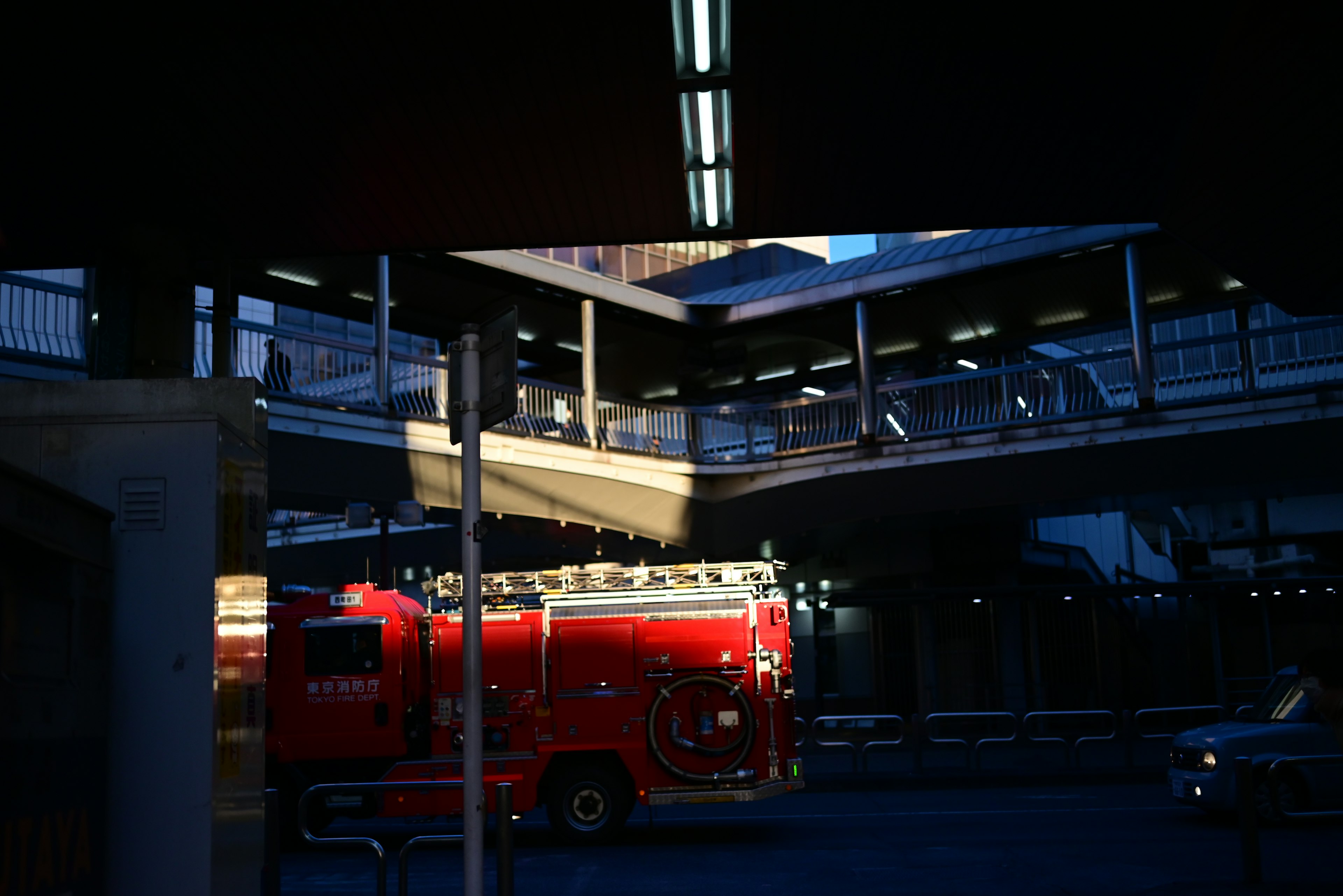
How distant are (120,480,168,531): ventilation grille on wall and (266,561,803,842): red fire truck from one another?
368 inches

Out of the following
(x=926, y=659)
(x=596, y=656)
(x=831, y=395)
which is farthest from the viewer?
(x=926, y=659)

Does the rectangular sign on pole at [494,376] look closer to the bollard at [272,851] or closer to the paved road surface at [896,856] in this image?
the bollard at [272,851]

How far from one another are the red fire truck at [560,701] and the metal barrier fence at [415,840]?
4297 mm

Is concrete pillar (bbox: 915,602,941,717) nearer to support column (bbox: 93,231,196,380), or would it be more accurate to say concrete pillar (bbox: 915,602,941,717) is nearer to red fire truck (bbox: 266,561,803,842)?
red fire truck (bbox: 266,561,803,842)

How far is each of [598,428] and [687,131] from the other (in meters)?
14.6

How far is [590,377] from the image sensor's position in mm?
23109

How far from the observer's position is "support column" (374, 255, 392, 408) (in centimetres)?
1953

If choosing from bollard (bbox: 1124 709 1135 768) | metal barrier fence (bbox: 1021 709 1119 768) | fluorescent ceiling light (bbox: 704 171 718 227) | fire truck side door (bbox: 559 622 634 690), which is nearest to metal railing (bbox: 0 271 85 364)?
fire truck side door (bbox: 559 622 634 690)

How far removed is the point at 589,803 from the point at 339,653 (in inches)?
127

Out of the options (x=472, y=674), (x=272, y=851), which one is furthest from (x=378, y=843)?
(x=472, y=674)

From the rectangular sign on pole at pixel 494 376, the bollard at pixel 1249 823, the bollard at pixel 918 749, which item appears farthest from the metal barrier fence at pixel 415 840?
the bollard at pixel 918 749

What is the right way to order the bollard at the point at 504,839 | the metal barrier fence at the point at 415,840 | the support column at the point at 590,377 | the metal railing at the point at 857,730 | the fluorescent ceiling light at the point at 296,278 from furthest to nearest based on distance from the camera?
1. the metal railing at the point at 857,730
2. the fluorescent ceiling light at the point at 296,278
3. the support column at the point at 590,377
4. the metal barrier fence at the point at 415,840
5. the bollard at the point at 504,839

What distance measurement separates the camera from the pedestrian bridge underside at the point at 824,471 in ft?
63.3

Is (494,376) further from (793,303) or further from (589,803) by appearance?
(793,303)
